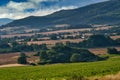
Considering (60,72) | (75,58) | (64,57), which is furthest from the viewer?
(64,57)

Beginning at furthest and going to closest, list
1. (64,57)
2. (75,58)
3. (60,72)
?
(64,57) < (75,58) < (60,72)

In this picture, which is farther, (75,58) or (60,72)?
(75,58)

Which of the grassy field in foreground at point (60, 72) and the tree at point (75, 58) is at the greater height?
the grassy field in foreground at point (60, 72)

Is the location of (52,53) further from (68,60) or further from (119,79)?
(119,79)

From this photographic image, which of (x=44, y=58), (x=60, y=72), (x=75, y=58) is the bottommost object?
(x=75, y=58)

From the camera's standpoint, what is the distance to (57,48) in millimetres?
178000

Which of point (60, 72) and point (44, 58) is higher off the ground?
point (60, 72)

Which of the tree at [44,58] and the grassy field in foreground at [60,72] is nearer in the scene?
the grassy field in foreground at [60,72]

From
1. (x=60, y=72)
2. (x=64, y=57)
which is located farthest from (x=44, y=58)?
(x=60, y=72)

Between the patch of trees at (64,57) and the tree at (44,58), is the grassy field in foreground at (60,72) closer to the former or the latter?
A: the patch of trees at (64,57)

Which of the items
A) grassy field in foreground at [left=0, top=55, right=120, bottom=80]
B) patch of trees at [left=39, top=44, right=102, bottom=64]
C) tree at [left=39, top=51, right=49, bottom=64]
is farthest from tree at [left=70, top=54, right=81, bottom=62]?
grassy field in foreground at [left=0, top=55, right=120, bottom=80]

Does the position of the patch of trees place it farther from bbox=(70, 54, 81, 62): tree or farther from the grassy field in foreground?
the grassy field in foreground

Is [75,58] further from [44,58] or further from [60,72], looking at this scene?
[60,72]

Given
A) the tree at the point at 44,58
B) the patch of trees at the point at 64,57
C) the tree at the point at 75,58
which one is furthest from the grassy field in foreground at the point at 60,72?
the tree at the point at 44,58
